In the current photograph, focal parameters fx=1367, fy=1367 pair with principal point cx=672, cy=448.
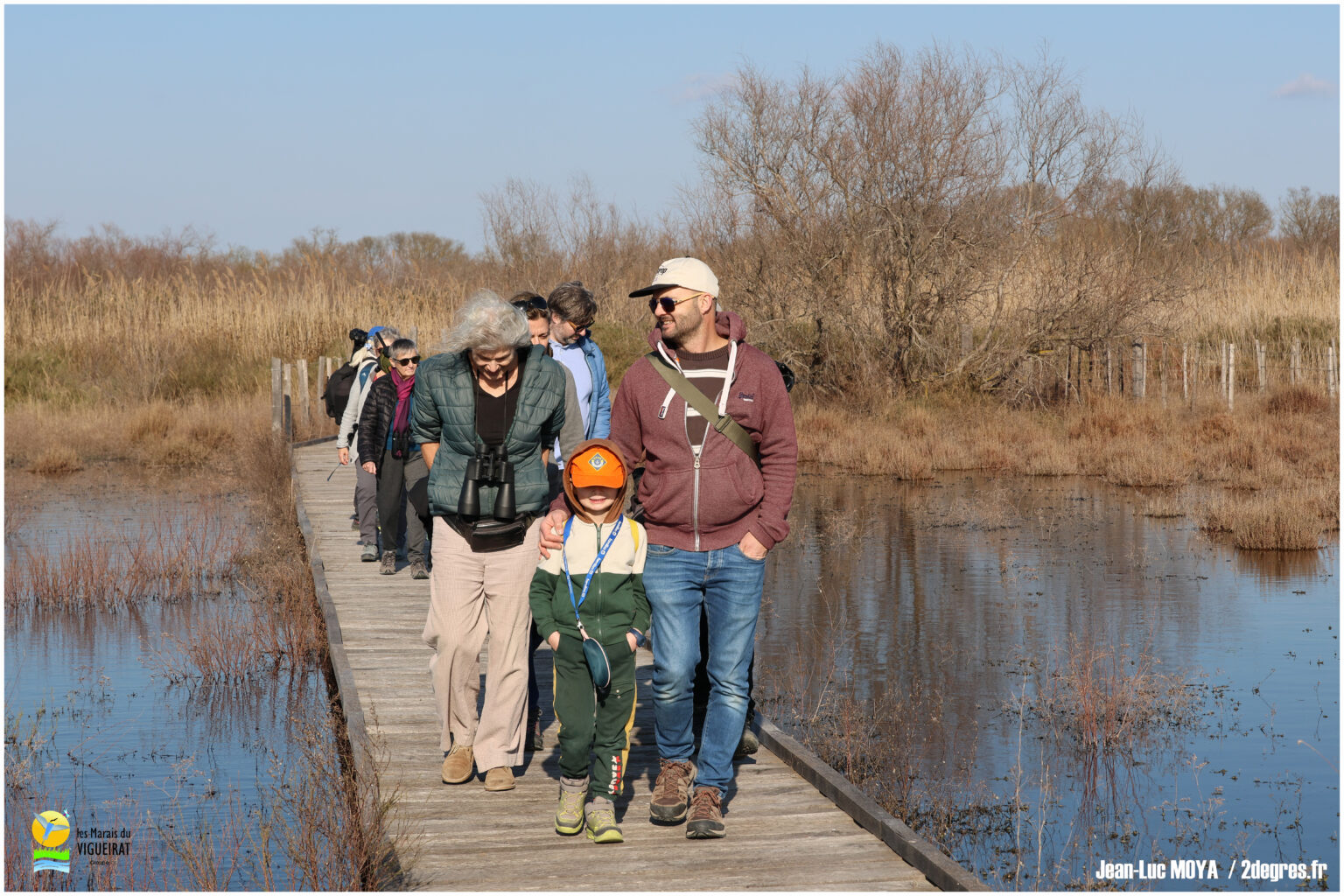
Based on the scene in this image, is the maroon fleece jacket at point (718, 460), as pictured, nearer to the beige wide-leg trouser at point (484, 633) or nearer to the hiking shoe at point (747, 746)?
the beige wide-leg trouser at point (484, 633)

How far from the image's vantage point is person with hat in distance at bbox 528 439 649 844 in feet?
15.9

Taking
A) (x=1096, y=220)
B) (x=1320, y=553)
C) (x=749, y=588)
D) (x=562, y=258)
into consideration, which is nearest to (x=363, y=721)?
(x=749, y=588)

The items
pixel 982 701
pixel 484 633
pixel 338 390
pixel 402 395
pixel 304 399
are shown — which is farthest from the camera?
pixel 304 399

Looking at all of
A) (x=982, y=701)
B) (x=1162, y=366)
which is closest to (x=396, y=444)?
(x=982, y=701)

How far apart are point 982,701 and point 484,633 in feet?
15.3

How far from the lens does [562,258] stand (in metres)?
37.9

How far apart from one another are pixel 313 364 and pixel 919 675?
79.5 feet

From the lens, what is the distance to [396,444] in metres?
9.84

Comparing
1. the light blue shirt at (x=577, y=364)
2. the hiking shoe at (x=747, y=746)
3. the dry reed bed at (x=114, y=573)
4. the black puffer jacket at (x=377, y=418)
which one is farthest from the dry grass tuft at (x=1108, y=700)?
the dry reed bed at (x=114, y=573)

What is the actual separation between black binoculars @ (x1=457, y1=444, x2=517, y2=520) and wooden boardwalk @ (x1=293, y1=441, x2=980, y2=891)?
3.85 ft

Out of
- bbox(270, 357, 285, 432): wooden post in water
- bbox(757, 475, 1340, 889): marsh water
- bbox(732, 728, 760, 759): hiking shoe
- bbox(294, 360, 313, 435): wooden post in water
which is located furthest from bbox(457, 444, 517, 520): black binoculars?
bbox(294, 360, 313, 435): wooden post in water

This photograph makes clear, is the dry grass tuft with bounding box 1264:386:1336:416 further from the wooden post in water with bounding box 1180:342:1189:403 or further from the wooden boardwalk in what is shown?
the wooden boardwalk

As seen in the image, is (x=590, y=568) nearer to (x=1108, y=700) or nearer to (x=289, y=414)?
(x=1108, y=700)

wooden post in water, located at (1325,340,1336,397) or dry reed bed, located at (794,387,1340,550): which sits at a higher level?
wooden post in water, located at (1325,340,1336,397)
